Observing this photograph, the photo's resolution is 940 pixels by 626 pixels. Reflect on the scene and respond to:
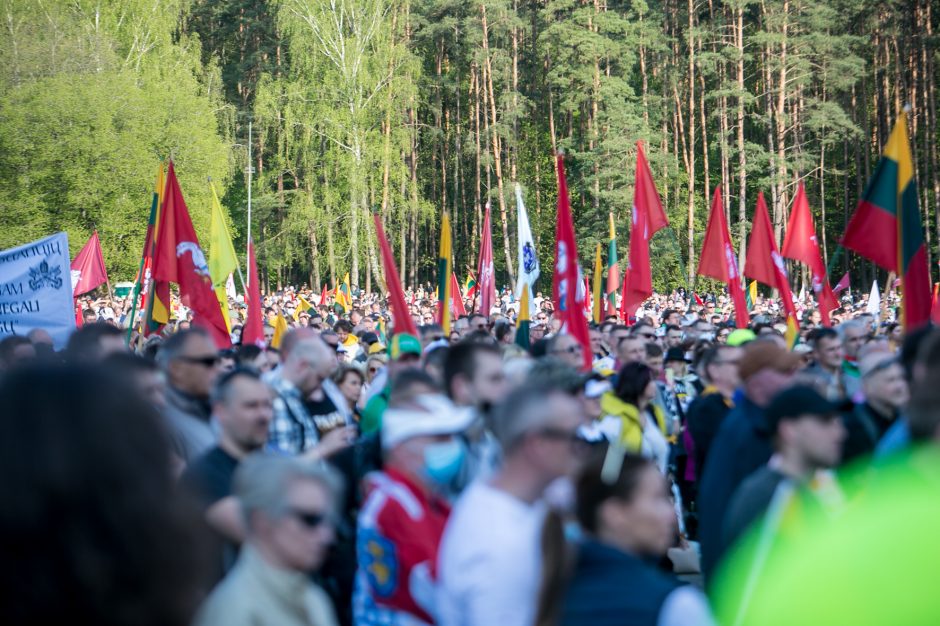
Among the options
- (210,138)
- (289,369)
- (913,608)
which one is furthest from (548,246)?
(913,608)

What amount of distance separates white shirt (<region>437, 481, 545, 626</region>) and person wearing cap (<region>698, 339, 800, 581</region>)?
5.47 ft

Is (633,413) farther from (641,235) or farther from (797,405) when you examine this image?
(641,235)

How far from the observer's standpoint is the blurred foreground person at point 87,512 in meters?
1.34

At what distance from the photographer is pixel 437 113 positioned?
52500 millimetres

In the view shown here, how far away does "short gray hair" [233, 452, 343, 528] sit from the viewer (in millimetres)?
2980

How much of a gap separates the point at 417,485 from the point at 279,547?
0.81 metres

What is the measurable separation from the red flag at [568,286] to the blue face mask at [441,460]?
545cm

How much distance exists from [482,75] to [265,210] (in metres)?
10.9

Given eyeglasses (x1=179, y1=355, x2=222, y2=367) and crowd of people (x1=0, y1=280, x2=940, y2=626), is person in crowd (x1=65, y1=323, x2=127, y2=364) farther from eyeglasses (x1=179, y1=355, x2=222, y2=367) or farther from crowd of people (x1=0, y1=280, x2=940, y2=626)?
eyeglasses (x1=179, y1=355, x2=222, y2=367)

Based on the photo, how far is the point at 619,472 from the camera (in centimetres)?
318

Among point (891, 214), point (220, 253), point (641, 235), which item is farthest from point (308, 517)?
point (641, 235)

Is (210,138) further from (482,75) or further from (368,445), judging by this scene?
(368,445)

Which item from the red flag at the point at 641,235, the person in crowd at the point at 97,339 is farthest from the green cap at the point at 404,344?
the red flag at the point at 641,235

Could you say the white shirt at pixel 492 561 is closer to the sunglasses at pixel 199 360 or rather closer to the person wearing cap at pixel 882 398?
the sunglasses at pixel 199 360
